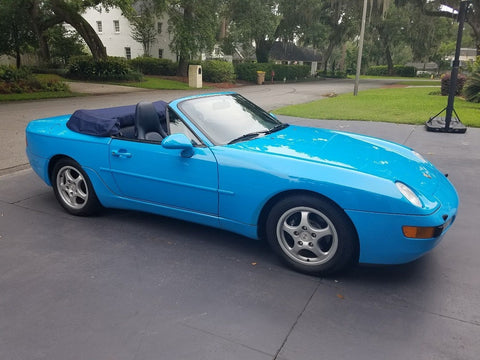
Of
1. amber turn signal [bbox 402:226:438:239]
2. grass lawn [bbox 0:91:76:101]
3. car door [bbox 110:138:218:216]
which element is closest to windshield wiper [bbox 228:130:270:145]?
car door [bbox 110:138:218:216]

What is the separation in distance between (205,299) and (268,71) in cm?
3805

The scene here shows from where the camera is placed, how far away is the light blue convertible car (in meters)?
2.97

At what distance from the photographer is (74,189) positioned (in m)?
4.45

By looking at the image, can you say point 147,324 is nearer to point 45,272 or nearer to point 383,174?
point 45,272

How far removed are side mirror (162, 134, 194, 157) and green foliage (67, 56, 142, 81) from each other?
25.5 m

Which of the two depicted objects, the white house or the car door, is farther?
the white house

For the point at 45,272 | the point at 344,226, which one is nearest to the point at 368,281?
the point at 344,226

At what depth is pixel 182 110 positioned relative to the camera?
387 centimetres

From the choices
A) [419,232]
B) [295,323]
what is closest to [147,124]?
[295,323]

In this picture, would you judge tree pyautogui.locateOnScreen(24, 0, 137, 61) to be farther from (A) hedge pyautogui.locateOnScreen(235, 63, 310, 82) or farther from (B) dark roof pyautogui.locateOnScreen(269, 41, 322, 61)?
(B) dark roof pyautogui.locateOnScreen(269, 41, 322, 61)

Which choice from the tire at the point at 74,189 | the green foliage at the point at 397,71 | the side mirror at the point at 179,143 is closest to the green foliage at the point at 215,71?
the tire at the point at 74,189

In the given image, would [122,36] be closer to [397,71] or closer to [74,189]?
[397,71]

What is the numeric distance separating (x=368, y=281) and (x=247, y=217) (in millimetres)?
1073

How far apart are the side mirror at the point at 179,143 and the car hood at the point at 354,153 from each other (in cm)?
41
